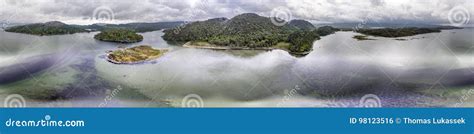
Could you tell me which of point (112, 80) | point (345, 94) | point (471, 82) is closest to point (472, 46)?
point (471, 82)

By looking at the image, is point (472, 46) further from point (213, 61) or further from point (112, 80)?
point (112, 80)

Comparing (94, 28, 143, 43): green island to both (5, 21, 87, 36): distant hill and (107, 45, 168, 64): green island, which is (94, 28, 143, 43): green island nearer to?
(107, 45, 168, 64): green island

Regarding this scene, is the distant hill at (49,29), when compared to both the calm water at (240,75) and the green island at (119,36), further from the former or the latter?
the green island at (119,36)

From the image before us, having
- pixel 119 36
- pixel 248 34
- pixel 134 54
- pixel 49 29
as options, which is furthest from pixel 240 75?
pixel 49 29

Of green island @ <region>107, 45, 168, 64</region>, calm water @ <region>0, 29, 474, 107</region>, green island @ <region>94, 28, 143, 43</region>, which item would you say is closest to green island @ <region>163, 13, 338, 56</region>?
calm water @ <region>0, 29, 474, 107</region>

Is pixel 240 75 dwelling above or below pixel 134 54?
below

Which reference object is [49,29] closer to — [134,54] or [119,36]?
[119,36]

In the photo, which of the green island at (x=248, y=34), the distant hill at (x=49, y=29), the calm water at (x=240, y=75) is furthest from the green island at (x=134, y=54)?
the distant hill at (x=49, y=29)
